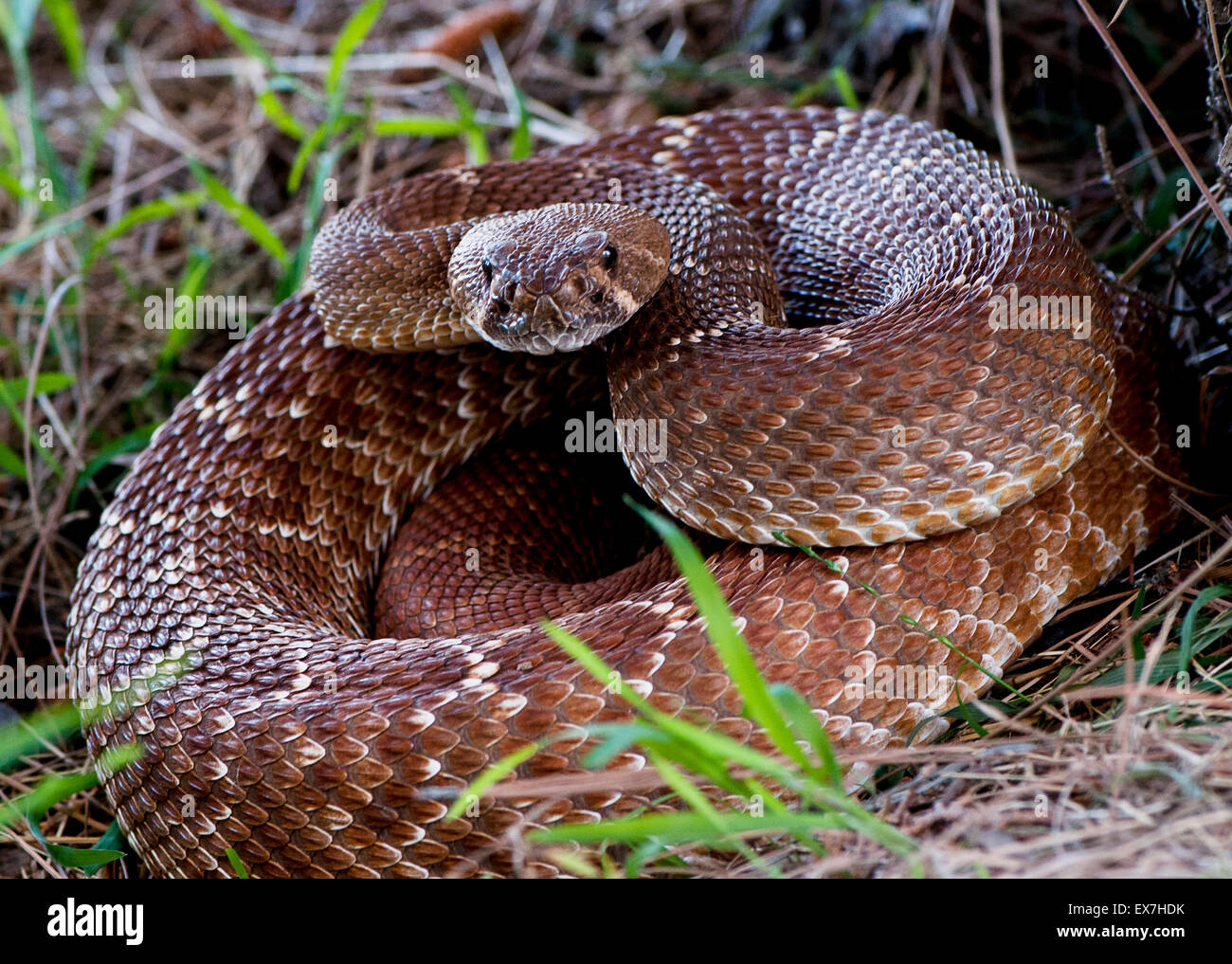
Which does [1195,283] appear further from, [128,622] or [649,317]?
[128,622]

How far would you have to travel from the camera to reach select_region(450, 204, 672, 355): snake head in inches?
124

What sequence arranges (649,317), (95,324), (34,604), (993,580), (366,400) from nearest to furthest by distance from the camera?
(993,580), (649,317), (366,400), (34,604), (95,324)

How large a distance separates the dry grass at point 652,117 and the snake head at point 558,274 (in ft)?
5.03

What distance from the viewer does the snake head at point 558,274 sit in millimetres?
3150

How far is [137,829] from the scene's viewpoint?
3268mm

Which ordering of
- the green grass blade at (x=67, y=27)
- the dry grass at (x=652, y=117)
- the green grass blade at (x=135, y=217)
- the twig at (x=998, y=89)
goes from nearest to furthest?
the dry grass at (x=652, y=117)
the twig at (x=998, y=89)
the green grass blade at (x=135, y=217)
the green grass blade at (x=67, y=27)

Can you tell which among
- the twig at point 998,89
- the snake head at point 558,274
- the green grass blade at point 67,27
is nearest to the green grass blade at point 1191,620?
the snake head at point 558,274

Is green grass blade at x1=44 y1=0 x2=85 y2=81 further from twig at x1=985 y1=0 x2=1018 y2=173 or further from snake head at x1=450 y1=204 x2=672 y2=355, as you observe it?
twig at x1=985 y1=0 x2=1018 y2=173

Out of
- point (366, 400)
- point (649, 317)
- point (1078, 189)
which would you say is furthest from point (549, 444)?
point (1078, 189)

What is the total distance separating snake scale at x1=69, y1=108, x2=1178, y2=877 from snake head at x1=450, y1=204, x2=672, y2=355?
0.01 m

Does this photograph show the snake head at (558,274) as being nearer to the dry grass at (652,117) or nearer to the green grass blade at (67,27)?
the dry grass at (652,117)

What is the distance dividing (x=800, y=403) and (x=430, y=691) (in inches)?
50.8

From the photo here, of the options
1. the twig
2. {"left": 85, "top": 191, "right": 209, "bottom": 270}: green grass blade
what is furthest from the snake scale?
{"left": 85, "top": 191, "right": 209, "bottom": 270}: green grass blade

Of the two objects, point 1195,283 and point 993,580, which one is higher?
point 1195,283
